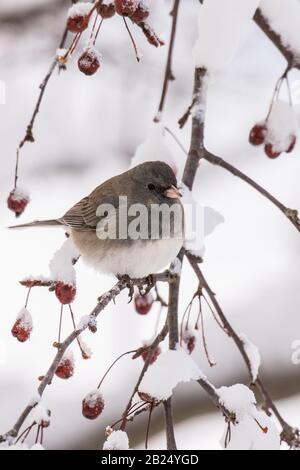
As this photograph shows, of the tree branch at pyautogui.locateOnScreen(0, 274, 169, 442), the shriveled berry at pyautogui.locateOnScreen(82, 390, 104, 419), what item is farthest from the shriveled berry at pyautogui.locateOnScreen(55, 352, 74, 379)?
the tree branch at pyautogui.locateOnScreen(0, 274, 169, 442)

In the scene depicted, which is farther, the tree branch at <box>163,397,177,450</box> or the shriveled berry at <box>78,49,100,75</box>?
the shriveled berry at <box>78,49,100,75</box>

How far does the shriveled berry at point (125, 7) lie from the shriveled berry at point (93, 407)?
1070mm

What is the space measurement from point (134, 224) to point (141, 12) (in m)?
0.86

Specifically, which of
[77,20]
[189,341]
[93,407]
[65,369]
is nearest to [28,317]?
[65,369]

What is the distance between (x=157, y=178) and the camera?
102 inches

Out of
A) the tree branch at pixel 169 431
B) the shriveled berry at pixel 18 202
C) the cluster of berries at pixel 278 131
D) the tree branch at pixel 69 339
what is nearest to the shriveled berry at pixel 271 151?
the cluster of berries at pixel 278 131

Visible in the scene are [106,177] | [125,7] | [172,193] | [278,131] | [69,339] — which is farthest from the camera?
[106,177]

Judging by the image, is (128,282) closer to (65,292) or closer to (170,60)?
(65,292)

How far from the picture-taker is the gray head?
254 cm

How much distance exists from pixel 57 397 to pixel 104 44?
243 cm

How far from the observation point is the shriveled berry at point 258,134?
2408mm

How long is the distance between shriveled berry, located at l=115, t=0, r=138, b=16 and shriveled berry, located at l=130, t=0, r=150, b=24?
0.07 ft

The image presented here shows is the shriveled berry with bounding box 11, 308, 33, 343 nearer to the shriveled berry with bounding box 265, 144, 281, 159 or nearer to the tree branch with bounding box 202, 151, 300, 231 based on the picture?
the tree branch with bounding box 202, 151, 300, 231

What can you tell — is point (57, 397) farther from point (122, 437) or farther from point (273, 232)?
point (122, 437)
